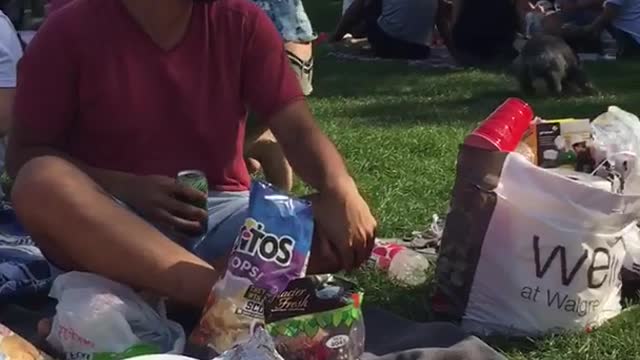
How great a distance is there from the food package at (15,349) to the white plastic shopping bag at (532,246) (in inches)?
43.4

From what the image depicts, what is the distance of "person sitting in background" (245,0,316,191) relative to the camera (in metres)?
3.94

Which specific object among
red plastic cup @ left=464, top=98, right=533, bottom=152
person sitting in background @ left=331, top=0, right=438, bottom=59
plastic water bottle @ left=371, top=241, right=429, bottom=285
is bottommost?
person sitting in background @ left=331, top=0, right=438, bottom=59

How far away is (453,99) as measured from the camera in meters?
7.07

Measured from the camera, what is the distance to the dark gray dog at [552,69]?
696cm

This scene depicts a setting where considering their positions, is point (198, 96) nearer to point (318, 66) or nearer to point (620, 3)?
point (318, 66)

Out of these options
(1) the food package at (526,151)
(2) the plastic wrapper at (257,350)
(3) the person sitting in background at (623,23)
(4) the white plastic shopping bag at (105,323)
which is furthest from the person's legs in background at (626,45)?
(2) the plastic wrapper at (257,350)

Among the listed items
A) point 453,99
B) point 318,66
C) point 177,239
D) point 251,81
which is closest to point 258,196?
point 177,239

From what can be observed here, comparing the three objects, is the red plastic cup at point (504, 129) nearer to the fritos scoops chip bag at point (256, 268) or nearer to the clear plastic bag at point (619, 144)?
the clear plastic bag at point (619, 144)

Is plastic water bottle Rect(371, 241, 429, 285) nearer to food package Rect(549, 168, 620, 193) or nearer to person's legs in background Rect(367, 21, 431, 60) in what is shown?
Result: food package Rect(549, 168, 620, 193)

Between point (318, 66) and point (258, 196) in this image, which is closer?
point (258, 196)

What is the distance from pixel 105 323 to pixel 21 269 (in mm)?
823

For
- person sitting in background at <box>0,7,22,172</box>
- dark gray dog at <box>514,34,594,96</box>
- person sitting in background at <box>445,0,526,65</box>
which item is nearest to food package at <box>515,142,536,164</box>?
person sitting in background at <box>0,7,22,172</box>

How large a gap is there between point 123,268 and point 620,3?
7081mm

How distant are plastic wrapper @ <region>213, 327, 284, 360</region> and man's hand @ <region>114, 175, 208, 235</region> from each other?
46 centimetres
